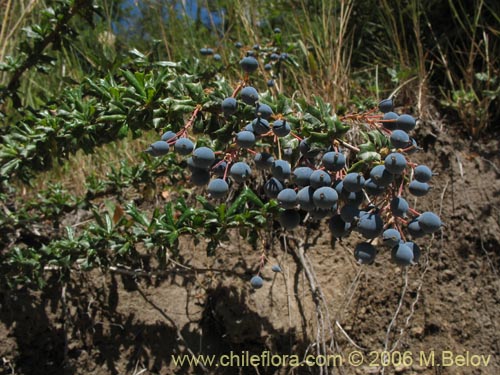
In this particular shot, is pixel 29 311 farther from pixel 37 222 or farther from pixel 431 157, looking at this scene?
pixel 431 157

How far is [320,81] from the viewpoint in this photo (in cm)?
272

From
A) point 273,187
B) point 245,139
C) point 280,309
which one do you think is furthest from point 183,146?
point 280,309

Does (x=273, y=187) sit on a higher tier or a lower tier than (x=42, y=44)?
lower

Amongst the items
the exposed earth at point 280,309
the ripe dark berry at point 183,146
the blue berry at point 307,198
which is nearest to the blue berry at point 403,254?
the blue berry at point 307,198

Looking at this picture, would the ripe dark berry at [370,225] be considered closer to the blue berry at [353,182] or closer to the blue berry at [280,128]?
the blue berry at [353,182]

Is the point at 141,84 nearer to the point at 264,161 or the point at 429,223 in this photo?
the point at 264,161

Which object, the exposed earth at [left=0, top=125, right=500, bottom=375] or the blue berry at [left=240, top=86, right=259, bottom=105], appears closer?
the blue berry at [left=240, top=86, right=259, bottom=105]

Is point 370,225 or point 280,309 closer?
point 370,225

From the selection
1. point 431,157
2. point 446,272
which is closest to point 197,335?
point 446,272

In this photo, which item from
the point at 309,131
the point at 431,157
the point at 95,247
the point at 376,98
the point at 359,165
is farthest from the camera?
the point at 376,98

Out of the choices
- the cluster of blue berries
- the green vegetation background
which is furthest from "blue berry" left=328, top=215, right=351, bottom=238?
the green vegetation background

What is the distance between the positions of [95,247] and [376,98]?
1.87m

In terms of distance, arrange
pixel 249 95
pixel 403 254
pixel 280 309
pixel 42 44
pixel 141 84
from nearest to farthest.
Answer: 1. pixel 403 254
2. pixel 249 95
3. pixel 141 84
4. pixel 42 44
5. pixel 280 309

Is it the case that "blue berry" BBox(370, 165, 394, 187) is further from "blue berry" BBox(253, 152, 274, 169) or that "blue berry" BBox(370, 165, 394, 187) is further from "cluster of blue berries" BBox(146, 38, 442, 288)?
"blue berry" BBox(253, 152, 274, 169)
